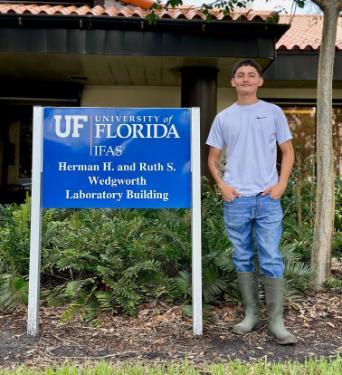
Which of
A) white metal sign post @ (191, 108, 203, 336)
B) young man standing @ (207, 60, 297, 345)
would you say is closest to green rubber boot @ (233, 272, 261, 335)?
young man standing @ (207, 60, 297, 345)

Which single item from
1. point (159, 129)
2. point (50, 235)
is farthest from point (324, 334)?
point (50, 235)

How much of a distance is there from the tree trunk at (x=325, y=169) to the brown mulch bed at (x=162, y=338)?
1.36 feet

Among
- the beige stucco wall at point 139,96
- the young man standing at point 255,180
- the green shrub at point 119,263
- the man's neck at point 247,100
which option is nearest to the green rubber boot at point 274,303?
the young man standing at point 255,180

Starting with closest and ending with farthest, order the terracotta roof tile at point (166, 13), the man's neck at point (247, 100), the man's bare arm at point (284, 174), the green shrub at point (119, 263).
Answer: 1. the man's bare arm at point (284, 174)
2. the man's neck at point (247, 100)
3. the green shrub at point (119, 263)
4. the terracotta roof tile at point (166, 13)

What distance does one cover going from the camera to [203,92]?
9016 millimetres

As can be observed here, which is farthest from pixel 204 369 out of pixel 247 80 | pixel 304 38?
pixel 304 38

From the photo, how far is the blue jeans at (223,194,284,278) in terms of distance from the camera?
11.3 feet

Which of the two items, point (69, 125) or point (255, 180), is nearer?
point (255, 180)

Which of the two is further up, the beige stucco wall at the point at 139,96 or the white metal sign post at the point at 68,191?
the beige stucco wall at the point at 139,96

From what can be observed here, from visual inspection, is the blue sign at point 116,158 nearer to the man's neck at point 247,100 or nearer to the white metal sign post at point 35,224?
the white metal sign post at point 35,224

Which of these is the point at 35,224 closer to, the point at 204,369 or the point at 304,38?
the point at 204,369

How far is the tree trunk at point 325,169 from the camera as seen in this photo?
4.38 m

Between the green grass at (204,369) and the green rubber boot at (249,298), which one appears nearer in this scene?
the green grass at (204,369)

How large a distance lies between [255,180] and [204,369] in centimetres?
129
